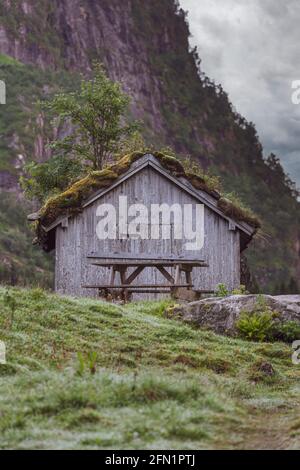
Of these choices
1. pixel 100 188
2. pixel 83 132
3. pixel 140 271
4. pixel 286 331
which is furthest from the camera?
pixel 83 132

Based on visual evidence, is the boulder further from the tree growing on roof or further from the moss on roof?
the tree growing on roof

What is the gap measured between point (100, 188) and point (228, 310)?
40.4 ft

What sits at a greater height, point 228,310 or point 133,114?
point 133,114

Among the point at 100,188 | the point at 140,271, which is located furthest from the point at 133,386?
the point at 100,188

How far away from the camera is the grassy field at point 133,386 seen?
8.11 m

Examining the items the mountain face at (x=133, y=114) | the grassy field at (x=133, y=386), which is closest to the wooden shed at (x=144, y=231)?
the grassy field at (x=133, y=386)

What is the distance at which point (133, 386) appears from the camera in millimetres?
9328

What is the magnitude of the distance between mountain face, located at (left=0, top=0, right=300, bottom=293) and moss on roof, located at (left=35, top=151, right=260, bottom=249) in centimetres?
10129

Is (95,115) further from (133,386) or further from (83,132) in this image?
(133,386)

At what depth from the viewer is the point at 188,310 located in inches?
738

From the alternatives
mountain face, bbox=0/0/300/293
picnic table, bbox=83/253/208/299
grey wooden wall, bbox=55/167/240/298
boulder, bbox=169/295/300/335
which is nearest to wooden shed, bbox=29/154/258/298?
grey wooden wall, bbox=55/167/240/298

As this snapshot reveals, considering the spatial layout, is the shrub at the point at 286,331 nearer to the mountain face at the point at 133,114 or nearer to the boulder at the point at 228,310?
the boulder at the point at 228,310

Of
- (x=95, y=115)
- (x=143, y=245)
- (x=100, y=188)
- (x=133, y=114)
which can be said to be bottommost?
(x=143, y=245)
